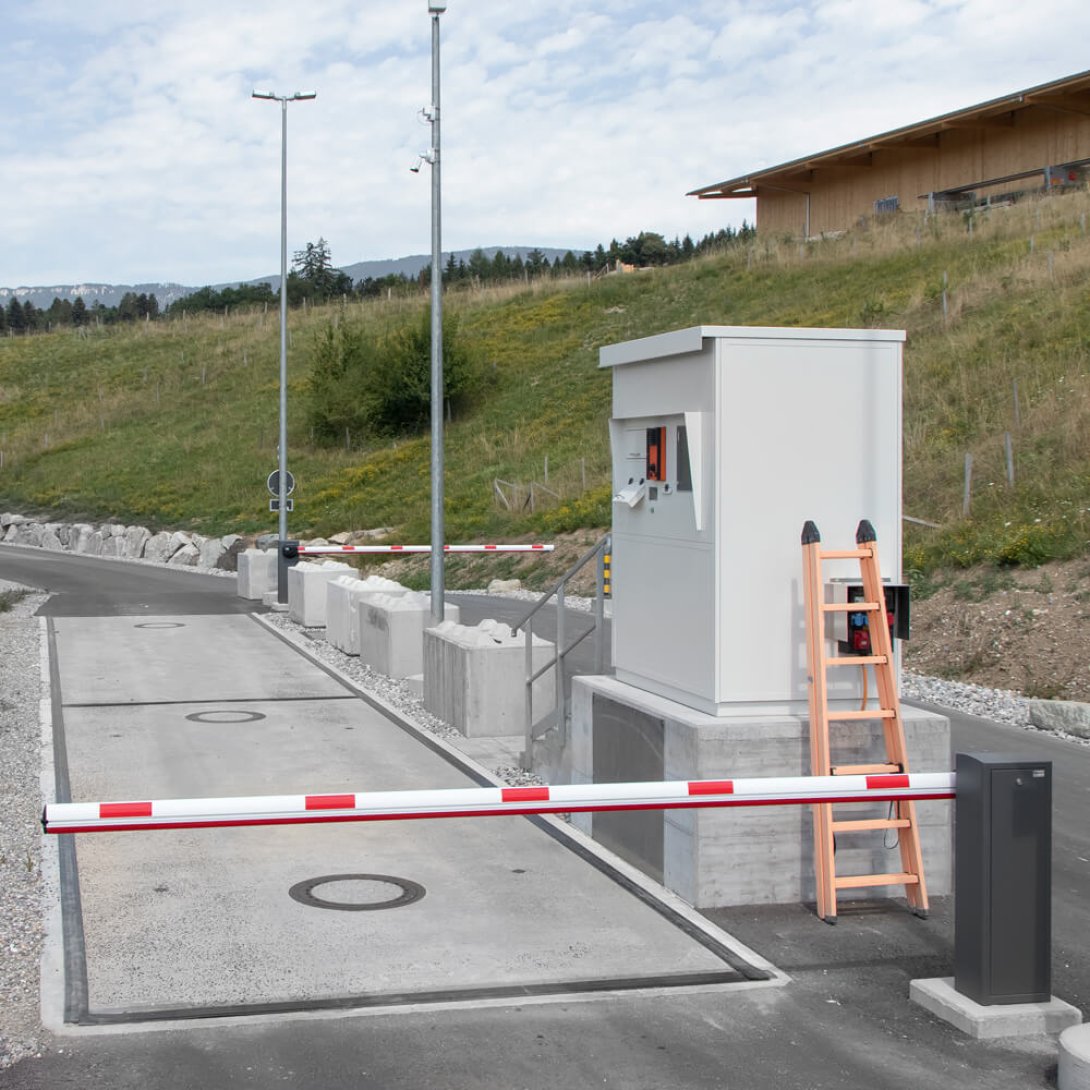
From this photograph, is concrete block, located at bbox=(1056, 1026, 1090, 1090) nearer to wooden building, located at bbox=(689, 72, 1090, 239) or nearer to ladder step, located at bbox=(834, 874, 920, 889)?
ladder step, located at bbox=(834, 874, 920, 889)

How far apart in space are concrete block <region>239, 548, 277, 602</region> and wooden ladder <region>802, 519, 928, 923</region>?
19508 mm

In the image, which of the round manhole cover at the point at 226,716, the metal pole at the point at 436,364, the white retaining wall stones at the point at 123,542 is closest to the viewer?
the round manhole cover at the point at 226,716

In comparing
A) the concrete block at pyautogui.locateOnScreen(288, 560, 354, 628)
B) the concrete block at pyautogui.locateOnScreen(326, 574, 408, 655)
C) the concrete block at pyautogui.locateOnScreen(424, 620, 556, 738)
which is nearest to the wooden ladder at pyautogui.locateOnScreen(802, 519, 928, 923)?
the concrete block at pyautogui.locateOnScreen(424, 620, 556, 738)

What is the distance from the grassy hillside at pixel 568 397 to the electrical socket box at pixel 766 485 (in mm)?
10553

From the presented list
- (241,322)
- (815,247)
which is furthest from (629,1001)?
(241,322)

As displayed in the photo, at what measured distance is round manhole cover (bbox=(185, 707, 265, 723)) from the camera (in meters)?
13.3

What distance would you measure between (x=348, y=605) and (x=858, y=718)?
11.9m

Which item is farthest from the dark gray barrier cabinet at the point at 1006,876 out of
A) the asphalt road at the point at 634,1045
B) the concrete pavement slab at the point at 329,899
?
the concrete pavement slab at the point at 329,899

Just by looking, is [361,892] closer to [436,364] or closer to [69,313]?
[436,364]

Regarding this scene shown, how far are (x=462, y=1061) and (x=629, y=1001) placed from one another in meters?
0.93

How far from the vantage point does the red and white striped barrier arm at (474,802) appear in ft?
18.2

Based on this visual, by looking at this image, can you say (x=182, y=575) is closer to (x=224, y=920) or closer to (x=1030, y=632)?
(x=1030, y=632)

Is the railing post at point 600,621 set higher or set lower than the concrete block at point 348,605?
higher

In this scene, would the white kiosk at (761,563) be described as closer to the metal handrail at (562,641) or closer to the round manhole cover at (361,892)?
the round manhole cover at (361,892)
